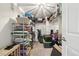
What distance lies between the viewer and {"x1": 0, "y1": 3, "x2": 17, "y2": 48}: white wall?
5.00ft

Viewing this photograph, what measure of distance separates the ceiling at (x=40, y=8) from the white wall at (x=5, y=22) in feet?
0.44

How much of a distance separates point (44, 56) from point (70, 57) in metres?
0.29

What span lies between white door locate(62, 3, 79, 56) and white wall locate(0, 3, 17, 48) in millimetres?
587

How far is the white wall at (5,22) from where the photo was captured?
152 centimetres

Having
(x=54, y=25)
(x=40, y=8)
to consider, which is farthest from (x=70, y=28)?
(x=40, y=8)

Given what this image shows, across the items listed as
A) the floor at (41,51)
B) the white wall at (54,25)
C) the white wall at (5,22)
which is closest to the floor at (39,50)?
the floor at (41,51)

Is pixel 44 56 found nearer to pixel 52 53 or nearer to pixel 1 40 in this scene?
pixel 52 53

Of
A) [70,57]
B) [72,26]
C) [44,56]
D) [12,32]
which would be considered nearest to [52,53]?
[44,56]

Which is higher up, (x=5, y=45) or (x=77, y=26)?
(x=77, y=26)

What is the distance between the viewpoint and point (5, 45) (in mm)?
1534

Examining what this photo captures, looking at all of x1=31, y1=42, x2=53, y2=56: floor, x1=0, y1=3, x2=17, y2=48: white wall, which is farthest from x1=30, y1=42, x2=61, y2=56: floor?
x1=0, y1=3, x2=17, y2=48: white wall

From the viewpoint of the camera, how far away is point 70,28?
1.49m

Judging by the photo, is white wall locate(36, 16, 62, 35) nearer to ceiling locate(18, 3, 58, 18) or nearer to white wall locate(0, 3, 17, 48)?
ceiling locate(18, 3, 58, 18)

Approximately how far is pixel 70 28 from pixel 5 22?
0.74m
